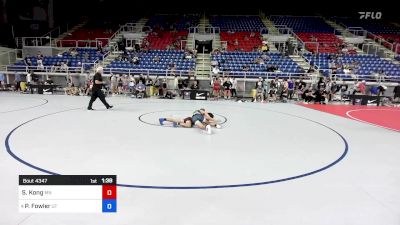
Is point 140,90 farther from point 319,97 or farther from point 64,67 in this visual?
point 319,97

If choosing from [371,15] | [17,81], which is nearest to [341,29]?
[371,15]

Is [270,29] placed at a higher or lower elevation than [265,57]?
higher

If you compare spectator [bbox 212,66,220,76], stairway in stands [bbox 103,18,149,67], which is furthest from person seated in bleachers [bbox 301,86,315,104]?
stairway in stands [bbox 103,18,149,67]

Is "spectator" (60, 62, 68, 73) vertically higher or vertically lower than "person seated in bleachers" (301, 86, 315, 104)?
higher

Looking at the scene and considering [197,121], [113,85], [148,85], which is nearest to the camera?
[197,121]

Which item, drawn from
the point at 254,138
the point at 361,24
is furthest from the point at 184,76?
the point at 361,24

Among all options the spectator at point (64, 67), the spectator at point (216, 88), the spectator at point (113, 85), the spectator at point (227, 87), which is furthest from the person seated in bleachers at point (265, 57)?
the spectator at point (64, 67)

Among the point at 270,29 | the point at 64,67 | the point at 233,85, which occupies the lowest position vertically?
the point at 233,85

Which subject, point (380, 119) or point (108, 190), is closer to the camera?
point (108, 190)

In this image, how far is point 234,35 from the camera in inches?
1045

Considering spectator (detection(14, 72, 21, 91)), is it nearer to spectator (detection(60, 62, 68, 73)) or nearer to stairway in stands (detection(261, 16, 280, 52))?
spectator (detection(60, 62, 68, 73))
